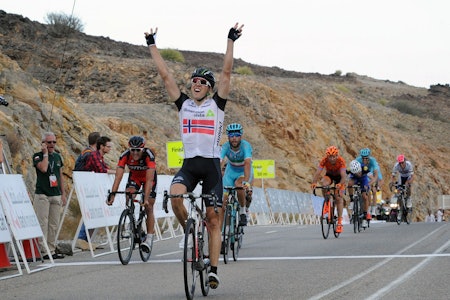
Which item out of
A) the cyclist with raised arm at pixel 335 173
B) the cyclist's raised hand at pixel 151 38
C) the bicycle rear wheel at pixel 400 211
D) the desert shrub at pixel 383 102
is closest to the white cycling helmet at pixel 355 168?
the cyclist with raised arm at pixel 335 173

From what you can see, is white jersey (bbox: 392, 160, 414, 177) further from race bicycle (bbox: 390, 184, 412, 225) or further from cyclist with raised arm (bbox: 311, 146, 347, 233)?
cyclist with raised arm (bbox: 311, 146, 347, 233)

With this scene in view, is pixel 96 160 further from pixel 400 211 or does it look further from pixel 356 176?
pixel 400 211

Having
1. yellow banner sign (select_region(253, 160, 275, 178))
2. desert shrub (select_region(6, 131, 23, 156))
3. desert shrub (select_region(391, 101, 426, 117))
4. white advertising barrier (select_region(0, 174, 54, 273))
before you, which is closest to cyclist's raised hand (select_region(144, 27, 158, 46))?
white advertising barrier (select_region(0, 174, 54, 273))

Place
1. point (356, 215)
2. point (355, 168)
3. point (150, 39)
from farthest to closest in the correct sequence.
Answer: point (356, 215)
point (355, 168)
point (150, 39)

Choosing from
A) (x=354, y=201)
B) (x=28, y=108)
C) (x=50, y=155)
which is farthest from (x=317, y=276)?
(x=28, y=108)

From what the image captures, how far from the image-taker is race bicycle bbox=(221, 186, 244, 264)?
547 inches

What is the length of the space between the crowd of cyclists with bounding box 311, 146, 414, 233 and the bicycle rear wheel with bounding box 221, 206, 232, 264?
441cm

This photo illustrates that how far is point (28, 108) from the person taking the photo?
85.8 ft

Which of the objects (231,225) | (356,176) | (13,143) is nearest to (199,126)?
(231,225)

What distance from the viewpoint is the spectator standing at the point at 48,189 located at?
15.5 metres

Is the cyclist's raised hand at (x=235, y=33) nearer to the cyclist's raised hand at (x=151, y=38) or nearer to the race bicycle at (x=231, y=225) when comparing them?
the cyclist's raised hand at (x=151, y=38)

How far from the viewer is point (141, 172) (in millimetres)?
14797

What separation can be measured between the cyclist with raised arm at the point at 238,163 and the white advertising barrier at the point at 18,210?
302cm

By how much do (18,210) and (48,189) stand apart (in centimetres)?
242
